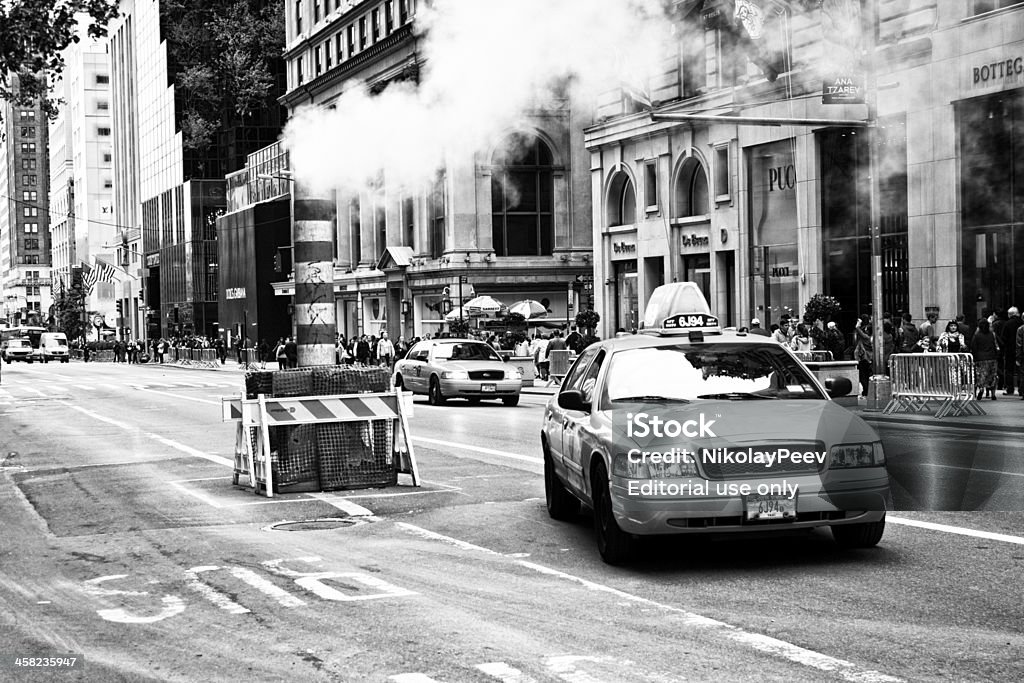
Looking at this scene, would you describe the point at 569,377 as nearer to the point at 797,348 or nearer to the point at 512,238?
the point at 797,348

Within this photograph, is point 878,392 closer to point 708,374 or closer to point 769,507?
point 708,374

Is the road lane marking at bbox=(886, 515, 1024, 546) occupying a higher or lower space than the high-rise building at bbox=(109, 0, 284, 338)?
lower

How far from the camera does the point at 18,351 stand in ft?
311

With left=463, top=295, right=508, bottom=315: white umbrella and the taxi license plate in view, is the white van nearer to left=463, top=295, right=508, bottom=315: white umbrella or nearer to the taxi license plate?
left=463, top=295, right=508, bottom=315: white umbrella

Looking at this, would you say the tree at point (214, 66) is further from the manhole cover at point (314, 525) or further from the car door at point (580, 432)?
the car door at point (580, 432)

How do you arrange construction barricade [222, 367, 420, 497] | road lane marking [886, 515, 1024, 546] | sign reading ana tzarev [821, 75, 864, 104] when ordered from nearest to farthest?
road lane marking [886, 515, 1024, 546] < construction barricade [222, 367, 420, 497] < sign reading ana tzarev [821, 75, 864, 104]

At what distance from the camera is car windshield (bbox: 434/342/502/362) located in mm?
29891

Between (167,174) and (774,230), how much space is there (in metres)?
83.6

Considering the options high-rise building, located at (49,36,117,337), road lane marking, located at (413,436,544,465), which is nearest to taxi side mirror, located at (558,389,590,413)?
road lane marking, located at (413,436,544,465)

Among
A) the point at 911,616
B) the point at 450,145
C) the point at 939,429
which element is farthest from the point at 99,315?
the point at 911,616

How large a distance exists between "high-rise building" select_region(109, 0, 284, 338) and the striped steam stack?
8338 cm

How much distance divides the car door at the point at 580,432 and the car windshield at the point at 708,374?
310mm

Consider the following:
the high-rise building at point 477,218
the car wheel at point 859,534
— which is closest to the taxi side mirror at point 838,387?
the car wheel at point 859,534

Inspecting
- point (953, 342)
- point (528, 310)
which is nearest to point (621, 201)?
point (528, 310)
